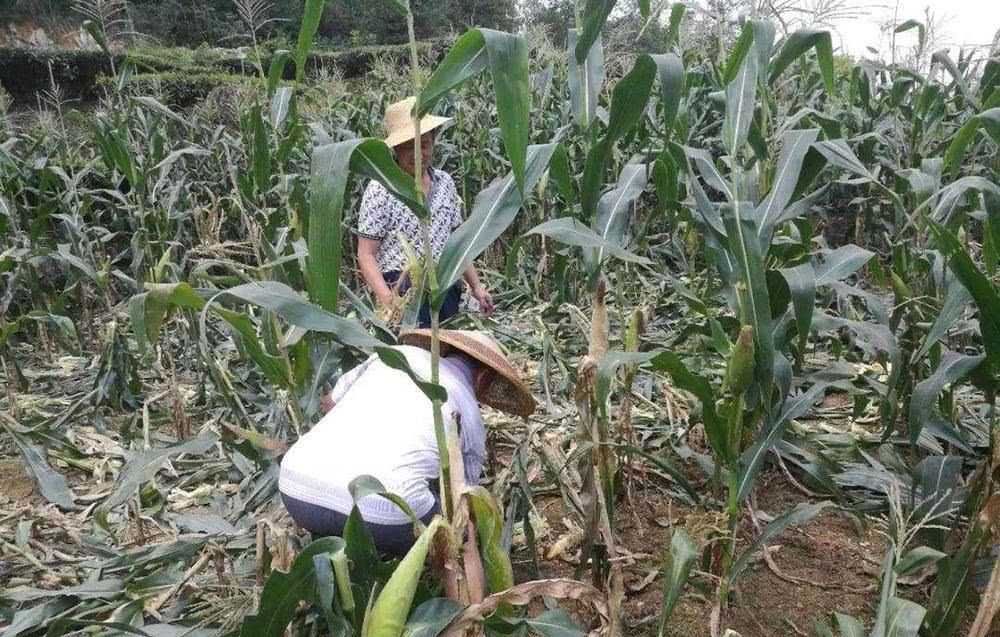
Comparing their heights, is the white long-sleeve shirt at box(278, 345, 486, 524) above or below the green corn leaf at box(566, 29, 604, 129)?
below

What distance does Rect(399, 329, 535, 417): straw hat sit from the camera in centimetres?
204

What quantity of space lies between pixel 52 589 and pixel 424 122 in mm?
2100

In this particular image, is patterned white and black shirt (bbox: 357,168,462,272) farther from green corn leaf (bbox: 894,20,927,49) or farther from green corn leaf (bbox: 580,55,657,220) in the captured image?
green corn leaf (bbox: 894,20,927,49)

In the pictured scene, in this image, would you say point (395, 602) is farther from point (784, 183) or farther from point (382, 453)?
point (784, 183)

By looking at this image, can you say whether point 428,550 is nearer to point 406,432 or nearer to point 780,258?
point 406,432

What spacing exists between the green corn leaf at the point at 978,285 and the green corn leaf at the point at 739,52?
1.79ft

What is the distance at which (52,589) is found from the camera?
221 centimetres

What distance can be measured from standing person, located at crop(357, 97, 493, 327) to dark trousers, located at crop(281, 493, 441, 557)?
1.22m

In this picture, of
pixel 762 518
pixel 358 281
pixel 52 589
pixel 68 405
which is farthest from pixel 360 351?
pixel 358 281

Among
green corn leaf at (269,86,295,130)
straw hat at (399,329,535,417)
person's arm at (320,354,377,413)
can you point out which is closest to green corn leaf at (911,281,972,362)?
straw hat at (399,329,535,417)

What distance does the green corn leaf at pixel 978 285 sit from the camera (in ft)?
Result: 5.05

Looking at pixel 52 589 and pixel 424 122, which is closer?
pixel 52 589

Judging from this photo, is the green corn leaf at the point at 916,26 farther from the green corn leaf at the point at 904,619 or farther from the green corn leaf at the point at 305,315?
the green corn leaf at the point at 305,315

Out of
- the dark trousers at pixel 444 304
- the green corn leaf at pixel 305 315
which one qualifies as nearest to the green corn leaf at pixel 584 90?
the green corn leaf at pixel 305 315
